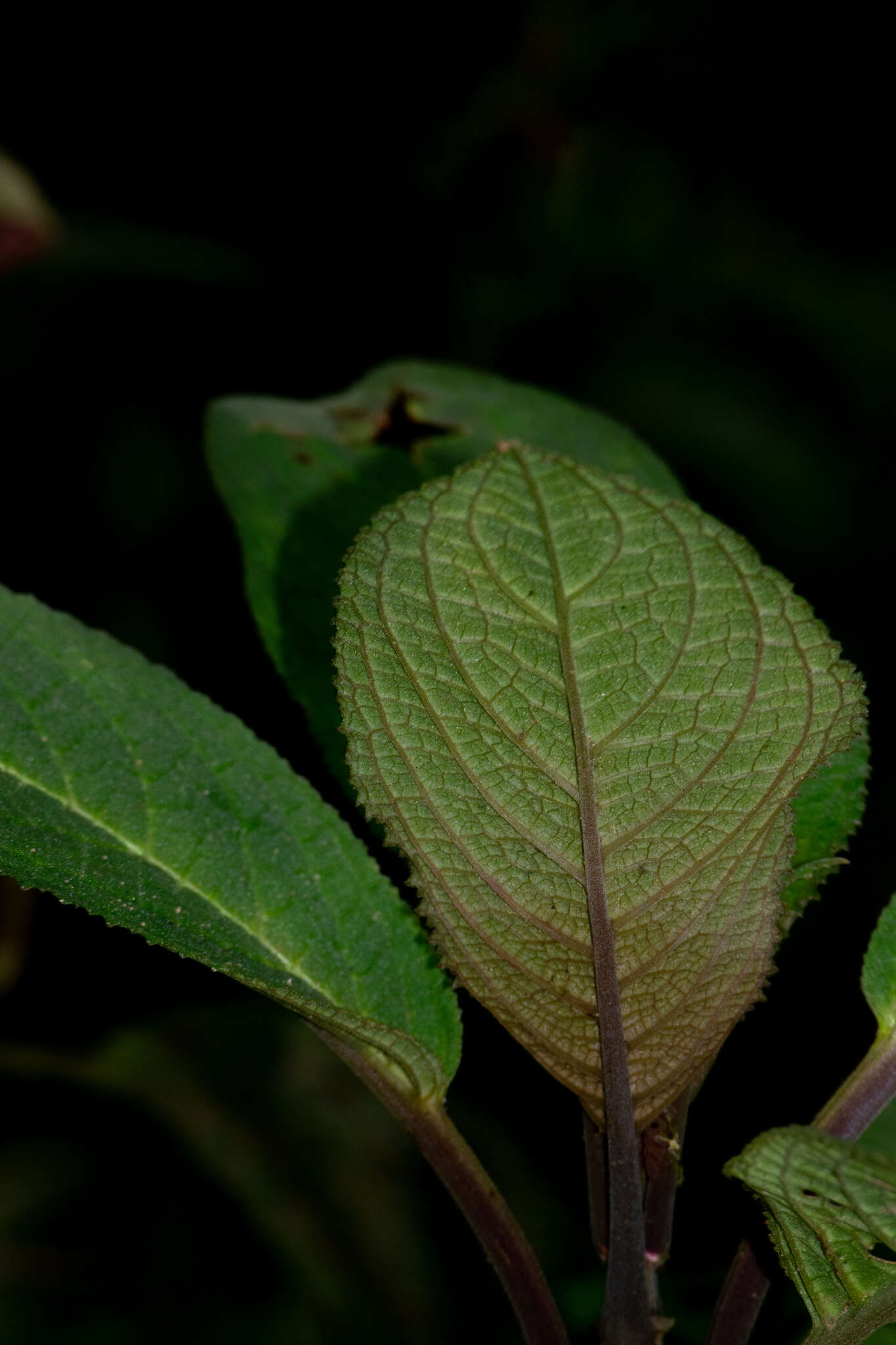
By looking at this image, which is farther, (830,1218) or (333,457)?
(333,457)

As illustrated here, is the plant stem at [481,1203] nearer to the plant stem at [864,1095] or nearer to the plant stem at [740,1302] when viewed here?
the plant stem at [740,1302]

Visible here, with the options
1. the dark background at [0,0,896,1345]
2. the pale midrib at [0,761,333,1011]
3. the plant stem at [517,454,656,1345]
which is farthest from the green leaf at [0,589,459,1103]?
the dark background at [0,0,896,1345]

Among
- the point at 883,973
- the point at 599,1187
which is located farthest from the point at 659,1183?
the point at 883,973

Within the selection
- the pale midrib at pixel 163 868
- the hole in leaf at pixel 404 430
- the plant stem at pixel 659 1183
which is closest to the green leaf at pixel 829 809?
the plant stem at pixel 659 1183

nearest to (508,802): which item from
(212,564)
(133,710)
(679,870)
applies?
(679,870)

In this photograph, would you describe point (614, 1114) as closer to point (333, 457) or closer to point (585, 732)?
point (585, 732)

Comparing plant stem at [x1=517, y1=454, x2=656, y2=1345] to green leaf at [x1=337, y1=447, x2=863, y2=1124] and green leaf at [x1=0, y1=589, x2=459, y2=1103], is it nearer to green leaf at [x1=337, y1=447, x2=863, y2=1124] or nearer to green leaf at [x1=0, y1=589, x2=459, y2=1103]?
green leaf at [x1=337, y1=447, x2=863, y2=1124]

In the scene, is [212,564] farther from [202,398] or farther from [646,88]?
[646,88]
